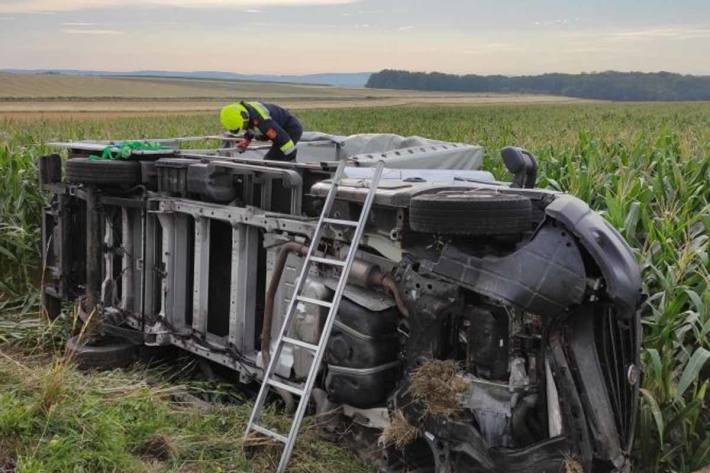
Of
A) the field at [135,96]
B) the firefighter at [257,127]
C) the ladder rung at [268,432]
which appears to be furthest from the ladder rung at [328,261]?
→ the field at [135,96]

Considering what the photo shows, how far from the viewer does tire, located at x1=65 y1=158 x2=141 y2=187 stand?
21.5 ft

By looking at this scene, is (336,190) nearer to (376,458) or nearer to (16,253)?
(376,458)

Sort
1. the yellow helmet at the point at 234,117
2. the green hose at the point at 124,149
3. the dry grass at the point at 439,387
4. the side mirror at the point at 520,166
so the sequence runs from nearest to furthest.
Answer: the dry grass at the point at 439,387, the side mirror at the point at 520,166, the green hose at the point at 124,149, the yellow helmet at the point at 234,117

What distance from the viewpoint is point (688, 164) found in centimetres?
860

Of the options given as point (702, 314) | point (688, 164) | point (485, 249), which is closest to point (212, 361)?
point (485, 249)

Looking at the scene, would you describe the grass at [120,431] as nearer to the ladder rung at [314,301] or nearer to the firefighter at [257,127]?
the ladder rung at [314,301]

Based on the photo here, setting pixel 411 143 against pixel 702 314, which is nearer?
pixel 702 314

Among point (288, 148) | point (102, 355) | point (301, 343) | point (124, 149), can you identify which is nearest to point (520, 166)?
point (301, 343)

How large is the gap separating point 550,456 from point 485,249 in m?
1.10

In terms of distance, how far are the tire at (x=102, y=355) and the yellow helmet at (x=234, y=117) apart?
285 cm

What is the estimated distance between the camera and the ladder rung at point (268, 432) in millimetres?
4629

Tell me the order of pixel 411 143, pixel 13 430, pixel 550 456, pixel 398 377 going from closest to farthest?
pixel 550 456
pixel 13 430
pixel 398 377
pixel 411 143

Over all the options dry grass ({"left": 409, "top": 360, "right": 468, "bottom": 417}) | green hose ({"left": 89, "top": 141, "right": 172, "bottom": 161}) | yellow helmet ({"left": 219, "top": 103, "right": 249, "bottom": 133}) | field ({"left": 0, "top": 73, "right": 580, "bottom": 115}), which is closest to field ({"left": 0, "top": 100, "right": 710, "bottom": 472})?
dry grass ({"left": 409, "top": 360, "right": 468, "bottom": 417})

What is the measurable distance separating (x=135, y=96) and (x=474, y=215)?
Answer: 76200 mm
